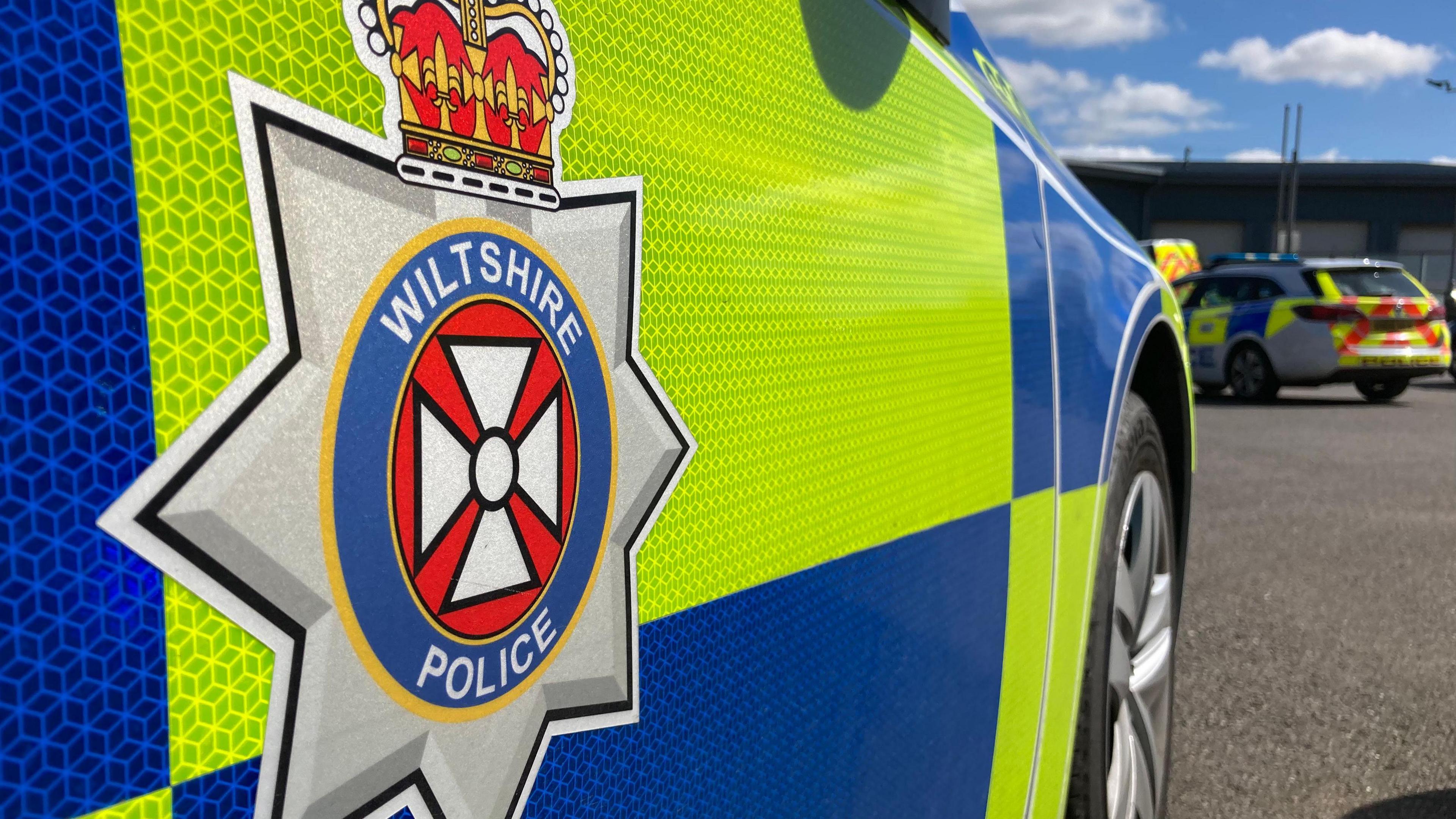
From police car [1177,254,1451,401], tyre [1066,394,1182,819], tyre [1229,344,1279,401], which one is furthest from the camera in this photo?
tyre [1229,344,1279,401]

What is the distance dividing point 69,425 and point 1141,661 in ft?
6.24

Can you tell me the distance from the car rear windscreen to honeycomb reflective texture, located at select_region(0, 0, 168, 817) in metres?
12.3

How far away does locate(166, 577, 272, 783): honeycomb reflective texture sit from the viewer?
0.46 m

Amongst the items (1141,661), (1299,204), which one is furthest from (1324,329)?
(1299,204)

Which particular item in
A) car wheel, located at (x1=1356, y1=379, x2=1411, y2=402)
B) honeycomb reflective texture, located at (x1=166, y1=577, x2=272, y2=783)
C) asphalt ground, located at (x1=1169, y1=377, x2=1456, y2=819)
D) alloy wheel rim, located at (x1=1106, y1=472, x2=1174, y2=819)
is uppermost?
honeycomb reflective texture, located at (x1=166, y1=577, x2=272, y2=783)

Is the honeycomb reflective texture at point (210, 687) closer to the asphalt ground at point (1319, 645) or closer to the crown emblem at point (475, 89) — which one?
the crown emblem at point (475, 89)

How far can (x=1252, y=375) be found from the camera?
1168 cm

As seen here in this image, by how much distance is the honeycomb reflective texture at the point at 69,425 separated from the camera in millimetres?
419

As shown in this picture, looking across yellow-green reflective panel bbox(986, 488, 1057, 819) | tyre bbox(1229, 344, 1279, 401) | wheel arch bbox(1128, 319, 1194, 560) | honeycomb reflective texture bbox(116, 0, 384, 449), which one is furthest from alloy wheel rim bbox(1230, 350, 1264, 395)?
honeycomb reflective texture bbox(116, 0, 384, 449)

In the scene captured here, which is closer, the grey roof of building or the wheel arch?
the wheel arch

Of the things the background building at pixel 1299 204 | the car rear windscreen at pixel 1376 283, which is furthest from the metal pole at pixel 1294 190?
the car rear windscreen at pixel 1376 283

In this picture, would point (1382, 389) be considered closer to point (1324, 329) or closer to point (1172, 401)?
point (1324, 329)

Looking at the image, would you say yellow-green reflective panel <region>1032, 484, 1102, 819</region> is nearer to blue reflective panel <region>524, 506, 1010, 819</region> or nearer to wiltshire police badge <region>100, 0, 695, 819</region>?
blue reflective panel <region>524, 506, 1010, 819</region>

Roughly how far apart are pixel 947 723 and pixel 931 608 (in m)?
0.13
